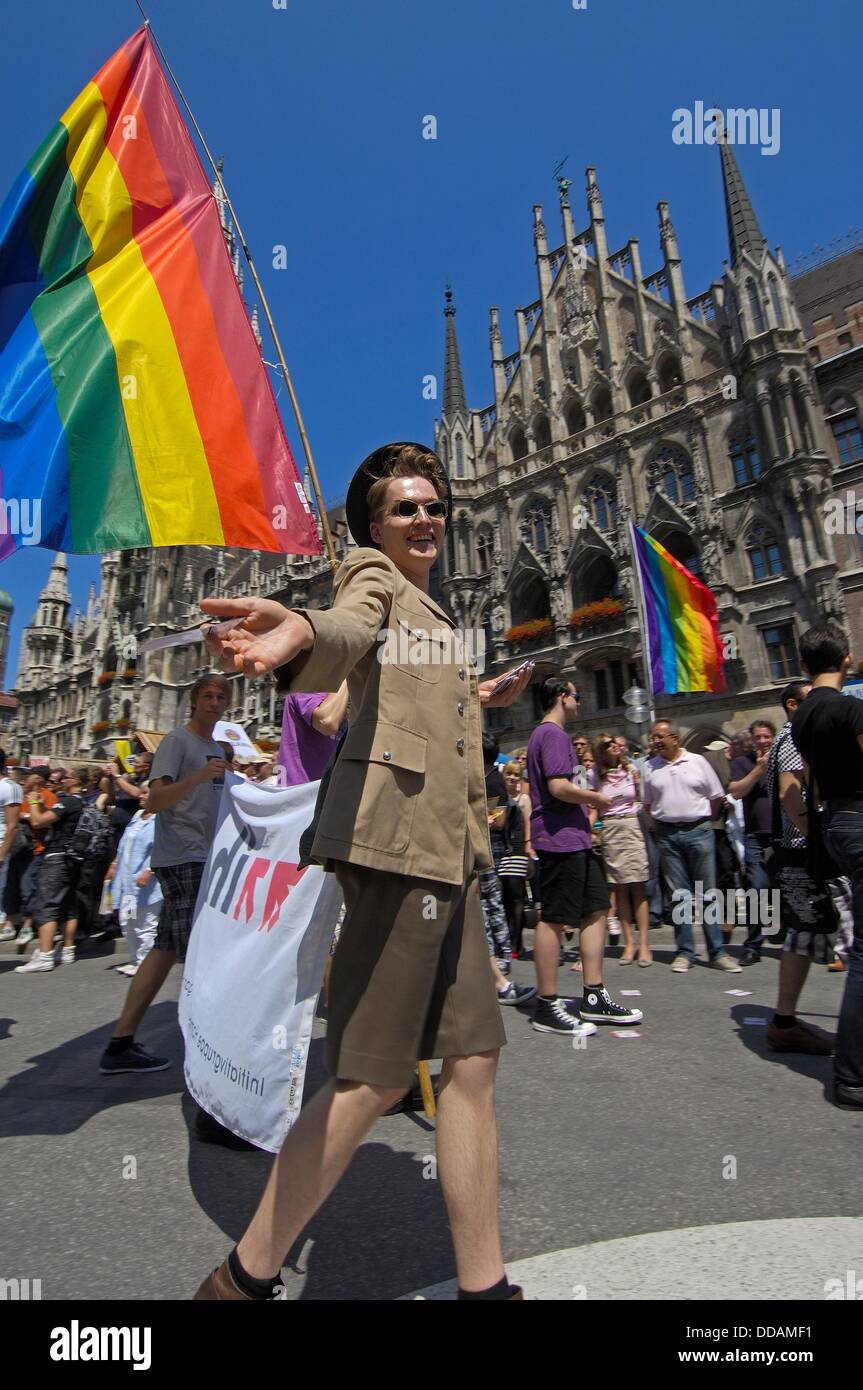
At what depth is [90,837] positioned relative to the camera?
7406mm

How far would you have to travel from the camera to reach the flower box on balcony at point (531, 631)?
982 inches

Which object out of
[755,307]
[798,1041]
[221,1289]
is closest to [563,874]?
A: [798,1041]

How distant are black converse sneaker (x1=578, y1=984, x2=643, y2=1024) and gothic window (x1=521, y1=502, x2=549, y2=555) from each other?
76.2 ft

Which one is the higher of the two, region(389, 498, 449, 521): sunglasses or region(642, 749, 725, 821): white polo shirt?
region(389, 498, 449, 521): sunglasses

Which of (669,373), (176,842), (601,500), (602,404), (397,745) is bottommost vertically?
(176,842)

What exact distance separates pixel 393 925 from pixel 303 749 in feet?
7.89

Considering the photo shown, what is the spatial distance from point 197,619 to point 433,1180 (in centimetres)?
4515

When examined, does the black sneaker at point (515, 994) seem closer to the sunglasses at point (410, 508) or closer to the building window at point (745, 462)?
the sunglasses at point (410, 508)

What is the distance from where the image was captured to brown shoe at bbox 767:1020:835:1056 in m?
3.60

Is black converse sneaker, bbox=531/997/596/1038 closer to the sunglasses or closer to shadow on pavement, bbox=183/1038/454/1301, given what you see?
shadow on pavement, bbox=183/1038/454/1301

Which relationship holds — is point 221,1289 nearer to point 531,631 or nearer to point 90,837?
point 90,837

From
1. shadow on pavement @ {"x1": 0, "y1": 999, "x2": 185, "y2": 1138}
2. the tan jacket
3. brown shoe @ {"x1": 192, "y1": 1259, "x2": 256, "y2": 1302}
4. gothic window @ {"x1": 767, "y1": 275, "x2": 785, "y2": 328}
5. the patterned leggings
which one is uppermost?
gothic window @ {"x1": 767, "y1": 275, "x2": 785, "y2": 328}

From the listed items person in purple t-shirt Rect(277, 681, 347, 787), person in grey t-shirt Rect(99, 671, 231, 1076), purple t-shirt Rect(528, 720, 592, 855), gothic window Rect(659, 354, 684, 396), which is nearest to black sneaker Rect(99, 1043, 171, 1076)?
person in grey t-shirt Rect(99, 671, 231, 1076)

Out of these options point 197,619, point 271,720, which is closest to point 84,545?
point 271,720
